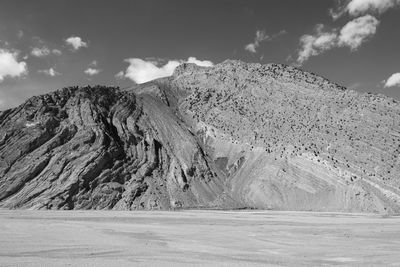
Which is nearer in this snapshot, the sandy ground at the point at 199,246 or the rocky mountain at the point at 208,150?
the sandy ground at the point at 199,246

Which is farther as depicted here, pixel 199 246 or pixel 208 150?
pixel 208 150

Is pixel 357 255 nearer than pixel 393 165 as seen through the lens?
Yes

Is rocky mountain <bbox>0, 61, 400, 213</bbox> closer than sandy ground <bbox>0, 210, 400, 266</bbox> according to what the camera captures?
No

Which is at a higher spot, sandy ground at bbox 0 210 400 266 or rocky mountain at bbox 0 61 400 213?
rocky mountain at bbox 0 61 400 213

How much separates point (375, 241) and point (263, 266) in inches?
562

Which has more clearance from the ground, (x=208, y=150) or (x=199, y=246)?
(x=208, y=150)

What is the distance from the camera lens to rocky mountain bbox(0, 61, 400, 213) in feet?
218

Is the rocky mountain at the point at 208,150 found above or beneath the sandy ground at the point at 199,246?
above

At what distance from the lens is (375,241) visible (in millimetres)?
30828

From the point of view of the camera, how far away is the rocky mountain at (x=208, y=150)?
66.6 metres

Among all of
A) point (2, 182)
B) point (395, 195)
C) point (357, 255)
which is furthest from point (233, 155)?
point (357, 255)

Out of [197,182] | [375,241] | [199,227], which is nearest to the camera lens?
[375,241]

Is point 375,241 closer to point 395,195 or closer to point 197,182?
point 395,195

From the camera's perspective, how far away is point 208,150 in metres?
85.9
